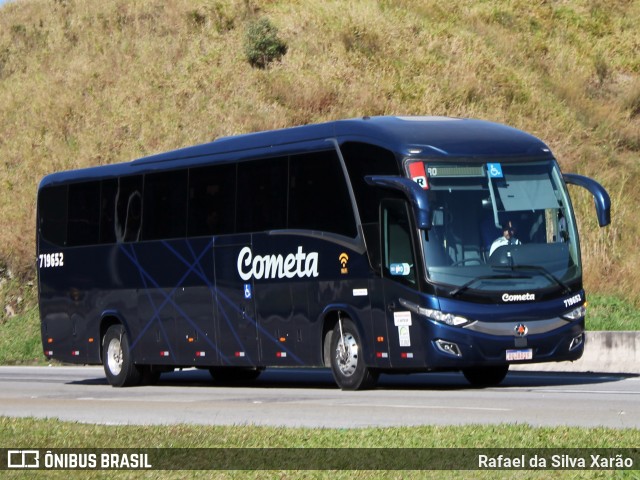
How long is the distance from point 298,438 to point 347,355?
798 centimetres

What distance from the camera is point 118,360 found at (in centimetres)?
2520

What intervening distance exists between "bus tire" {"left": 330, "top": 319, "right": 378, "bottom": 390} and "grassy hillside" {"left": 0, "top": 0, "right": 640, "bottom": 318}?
19846 mm

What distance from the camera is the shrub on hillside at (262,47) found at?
48.4 meters

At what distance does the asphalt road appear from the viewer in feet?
48.8

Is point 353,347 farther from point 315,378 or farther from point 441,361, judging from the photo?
point 315,378

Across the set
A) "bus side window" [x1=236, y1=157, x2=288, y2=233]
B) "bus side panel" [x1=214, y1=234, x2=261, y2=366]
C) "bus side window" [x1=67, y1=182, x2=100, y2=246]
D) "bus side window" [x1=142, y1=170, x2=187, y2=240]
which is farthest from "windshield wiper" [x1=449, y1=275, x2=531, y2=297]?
"bus side window" [x1=67, y1=182, x2=100, y2=246]

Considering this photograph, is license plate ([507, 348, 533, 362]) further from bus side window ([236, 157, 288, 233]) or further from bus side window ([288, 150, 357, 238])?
bus side window ([236, 157, 288, 233])

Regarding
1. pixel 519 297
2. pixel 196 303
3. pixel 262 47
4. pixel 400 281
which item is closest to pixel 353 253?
pixel 400 281

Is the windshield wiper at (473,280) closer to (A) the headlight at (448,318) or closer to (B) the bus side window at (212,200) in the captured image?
(A) the headlight at (448,318)

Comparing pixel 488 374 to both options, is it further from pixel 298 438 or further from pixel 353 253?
pixel 298 438

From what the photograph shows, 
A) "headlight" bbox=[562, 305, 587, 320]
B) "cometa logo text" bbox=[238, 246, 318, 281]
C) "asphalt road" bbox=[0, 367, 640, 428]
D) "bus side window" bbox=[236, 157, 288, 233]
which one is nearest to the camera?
"asphalt road" bbox=[0, 367, 640, 428]

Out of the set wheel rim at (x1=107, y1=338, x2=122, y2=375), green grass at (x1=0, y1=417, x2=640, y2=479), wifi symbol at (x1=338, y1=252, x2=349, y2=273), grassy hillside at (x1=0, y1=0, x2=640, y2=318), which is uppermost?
grassy hillside at (x1=0, y1=0, x2=640, y2=318)

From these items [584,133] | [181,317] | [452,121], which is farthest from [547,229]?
[584,133]

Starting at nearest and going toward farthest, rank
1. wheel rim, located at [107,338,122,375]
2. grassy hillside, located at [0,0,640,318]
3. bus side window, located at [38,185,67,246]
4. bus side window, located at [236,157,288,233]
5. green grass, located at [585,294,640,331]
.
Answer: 1. bus side window, located at [236,157,288,233]
2. wheel rim, located at [107,338,122,375]
3. green grass, located at [585,294,640,331]
4. bus side window, located at [38,185,67,246]
5. grassy hillside, located at [0,0,640,318]
